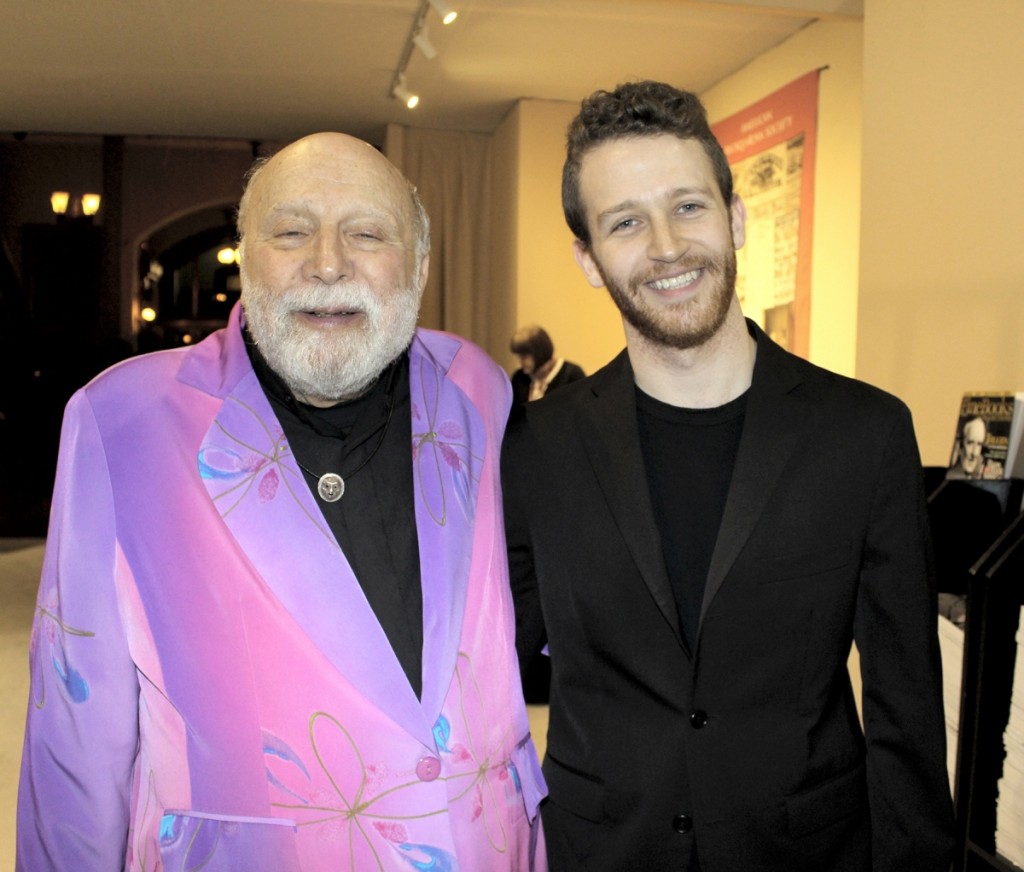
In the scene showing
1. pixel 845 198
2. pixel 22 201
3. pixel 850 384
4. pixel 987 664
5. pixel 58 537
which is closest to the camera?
pixel 58 537

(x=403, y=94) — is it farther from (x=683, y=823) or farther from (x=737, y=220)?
(x=683, y=823)

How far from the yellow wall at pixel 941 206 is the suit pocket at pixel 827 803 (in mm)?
1853

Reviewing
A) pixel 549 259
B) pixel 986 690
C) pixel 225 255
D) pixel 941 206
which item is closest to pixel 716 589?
pixel 986 690

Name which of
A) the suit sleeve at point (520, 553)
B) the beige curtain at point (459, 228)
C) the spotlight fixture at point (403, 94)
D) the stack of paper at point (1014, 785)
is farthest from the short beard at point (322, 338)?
the beige curtain at point (459, 228)

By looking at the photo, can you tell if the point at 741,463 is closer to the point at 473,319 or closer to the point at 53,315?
the point at 473,319

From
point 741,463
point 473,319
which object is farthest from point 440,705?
point 473,319

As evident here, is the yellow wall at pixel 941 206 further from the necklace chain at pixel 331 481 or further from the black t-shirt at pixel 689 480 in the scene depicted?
the necklace chain at pixel 331 481

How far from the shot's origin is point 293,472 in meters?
1.48

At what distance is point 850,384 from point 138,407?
103 cm

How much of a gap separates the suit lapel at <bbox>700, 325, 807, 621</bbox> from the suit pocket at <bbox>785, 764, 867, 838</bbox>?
30 cm

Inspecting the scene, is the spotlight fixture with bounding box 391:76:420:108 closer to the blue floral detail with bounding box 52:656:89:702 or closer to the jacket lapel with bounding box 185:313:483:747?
the jacket lapel with bounding box 185:313:483:747

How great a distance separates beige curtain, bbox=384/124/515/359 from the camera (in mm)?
8930

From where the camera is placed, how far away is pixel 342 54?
6727mm

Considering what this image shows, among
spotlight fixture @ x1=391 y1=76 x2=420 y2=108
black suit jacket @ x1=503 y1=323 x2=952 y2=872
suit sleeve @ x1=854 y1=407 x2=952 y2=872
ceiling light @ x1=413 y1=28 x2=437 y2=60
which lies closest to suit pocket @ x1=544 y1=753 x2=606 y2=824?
black suit jacket @ x1=503 y1=323 x2=952 y2=872
